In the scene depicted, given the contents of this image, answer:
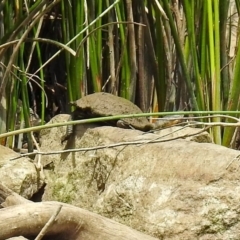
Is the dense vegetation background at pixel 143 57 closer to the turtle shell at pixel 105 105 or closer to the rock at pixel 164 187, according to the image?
the turtle shell at pixel 105 105

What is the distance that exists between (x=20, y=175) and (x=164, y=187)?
644 mm

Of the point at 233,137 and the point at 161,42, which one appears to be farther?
the point at 161,42

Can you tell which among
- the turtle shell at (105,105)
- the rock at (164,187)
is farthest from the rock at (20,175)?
the turtle shell at (105,105)

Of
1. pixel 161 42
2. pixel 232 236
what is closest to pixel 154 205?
pixel 232 236

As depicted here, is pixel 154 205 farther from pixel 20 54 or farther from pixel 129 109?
pixel 20 54

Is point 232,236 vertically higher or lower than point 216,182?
lower

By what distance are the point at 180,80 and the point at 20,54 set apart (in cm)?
71

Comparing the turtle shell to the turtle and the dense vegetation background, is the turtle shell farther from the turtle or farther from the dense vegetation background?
the dense vegetation background

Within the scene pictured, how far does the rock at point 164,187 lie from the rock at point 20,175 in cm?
14

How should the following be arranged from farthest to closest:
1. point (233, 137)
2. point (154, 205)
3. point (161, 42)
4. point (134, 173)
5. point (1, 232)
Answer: point (161, 42), point (233, 137), point (134, 173), point (154, 205), point (1, 232)

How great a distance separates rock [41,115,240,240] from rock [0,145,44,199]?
14cm

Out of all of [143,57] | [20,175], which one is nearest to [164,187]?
[20,175]

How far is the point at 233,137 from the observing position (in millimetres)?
2479

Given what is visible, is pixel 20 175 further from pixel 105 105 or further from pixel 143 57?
pixel 143 57
